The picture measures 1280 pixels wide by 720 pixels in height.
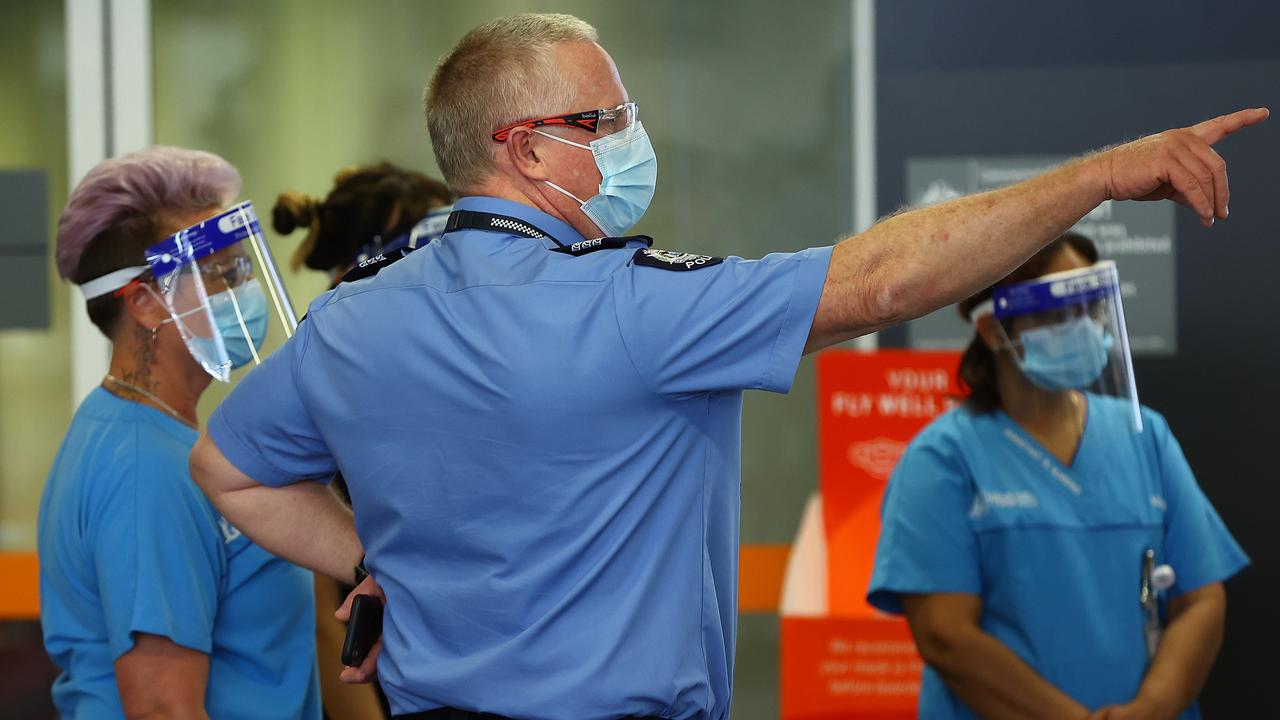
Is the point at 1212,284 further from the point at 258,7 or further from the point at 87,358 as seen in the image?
the point at 87,358

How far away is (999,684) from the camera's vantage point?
7.79ft

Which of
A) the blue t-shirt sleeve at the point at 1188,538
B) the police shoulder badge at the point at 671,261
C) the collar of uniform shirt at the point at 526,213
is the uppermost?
the collar of uniform shirt at the point at 526,213

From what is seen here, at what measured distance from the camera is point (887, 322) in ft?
4.27

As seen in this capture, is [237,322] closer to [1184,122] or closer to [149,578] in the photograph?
[149,578]

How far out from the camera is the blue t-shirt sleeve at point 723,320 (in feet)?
4.30

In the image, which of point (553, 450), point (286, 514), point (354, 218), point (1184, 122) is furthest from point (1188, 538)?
point (354, 218)

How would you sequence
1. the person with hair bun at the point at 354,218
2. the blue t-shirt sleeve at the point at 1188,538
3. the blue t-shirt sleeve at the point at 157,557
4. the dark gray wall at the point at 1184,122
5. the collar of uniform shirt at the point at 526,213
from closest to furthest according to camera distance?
the collar of uniform shirt at the point at 526,213
the blue t-shirt sleeve at the point at 157,557
the blue t-shirt sleeve at the point at 1188,538
the person with hair bun at the point at 354,218
the dark gray wall at the point at 1184,122

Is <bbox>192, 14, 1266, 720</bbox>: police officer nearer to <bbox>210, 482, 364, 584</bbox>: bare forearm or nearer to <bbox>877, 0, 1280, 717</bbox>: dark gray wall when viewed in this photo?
<bbox>210, 482, 364, 584</bbox>: bare forearm

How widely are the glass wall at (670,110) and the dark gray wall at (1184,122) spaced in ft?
1.96

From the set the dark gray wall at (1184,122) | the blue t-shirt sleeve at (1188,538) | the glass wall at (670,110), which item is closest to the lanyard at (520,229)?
the blue t-shirt sleeve at (1188,538)

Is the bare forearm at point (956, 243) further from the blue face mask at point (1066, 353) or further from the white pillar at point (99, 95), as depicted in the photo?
the white pillar at point (99, 95)

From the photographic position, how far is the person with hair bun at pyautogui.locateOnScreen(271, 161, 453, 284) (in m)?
2.82

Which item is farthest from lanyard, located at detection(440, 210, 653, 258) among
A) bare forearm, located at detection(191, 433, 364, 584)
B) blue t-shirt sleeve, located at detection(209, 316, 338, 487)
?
bare forearm, located at detection(191, 433, 364, 584)

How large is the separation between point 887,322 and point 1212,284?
230 centimetres
